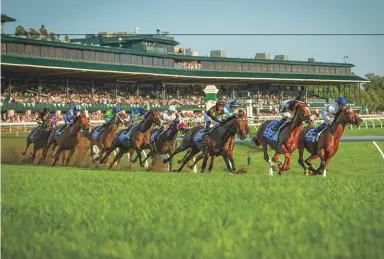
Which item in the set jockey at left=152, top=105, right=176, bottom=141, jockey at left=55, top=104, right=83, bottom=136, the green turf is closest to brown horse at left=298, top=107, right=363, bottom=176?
jockey at left=152, top=105, right=176, bottom=141

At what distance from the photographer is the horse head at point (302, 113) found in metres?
13.3

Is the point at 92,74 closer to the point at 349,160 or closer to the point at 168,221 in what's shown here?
the point at 349,160

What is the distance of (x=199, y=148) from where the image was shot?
15.4m

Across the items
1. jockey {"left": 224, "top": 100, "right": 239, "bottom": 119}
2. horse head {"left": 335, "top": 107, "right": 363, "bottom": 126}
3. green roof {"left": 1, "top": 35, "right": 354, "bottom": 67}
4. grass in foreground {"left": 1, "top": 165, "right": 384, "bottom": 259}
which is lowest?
grass in foreground {"left": 1, "top": 165, "right": 384, "bottom": 259}

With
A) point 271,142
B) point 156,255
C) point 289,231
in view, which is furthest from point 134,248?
point 271,142

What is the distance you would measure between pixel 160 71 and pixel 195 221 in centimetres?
4717

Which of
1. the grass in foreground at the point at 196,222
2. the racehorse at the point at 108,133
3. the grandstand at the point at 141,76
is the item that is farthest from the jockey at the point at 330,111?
the grandstand at the point at 141,76

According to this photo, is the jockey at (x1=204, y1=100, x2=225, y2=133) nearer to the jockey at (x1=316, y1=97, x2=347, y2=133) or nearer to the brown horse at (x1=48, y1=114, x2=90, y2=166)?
the jockey at (x1=316, y1=97, x2=347, y2=133)

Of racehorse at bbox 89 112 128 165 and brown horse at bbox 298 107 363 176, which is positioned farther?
racehorse at bbox 89 112 128 165

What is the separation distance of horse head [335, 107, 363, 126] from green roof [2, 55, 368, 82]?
89.5 feet

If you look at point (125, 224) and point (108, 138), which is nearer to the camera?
point (125, 224)

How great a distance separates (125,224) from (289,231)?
1.09m

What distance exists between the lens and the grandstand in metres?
40.4

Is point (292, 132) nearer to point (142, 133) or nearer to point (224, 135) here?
point (224, 135)
